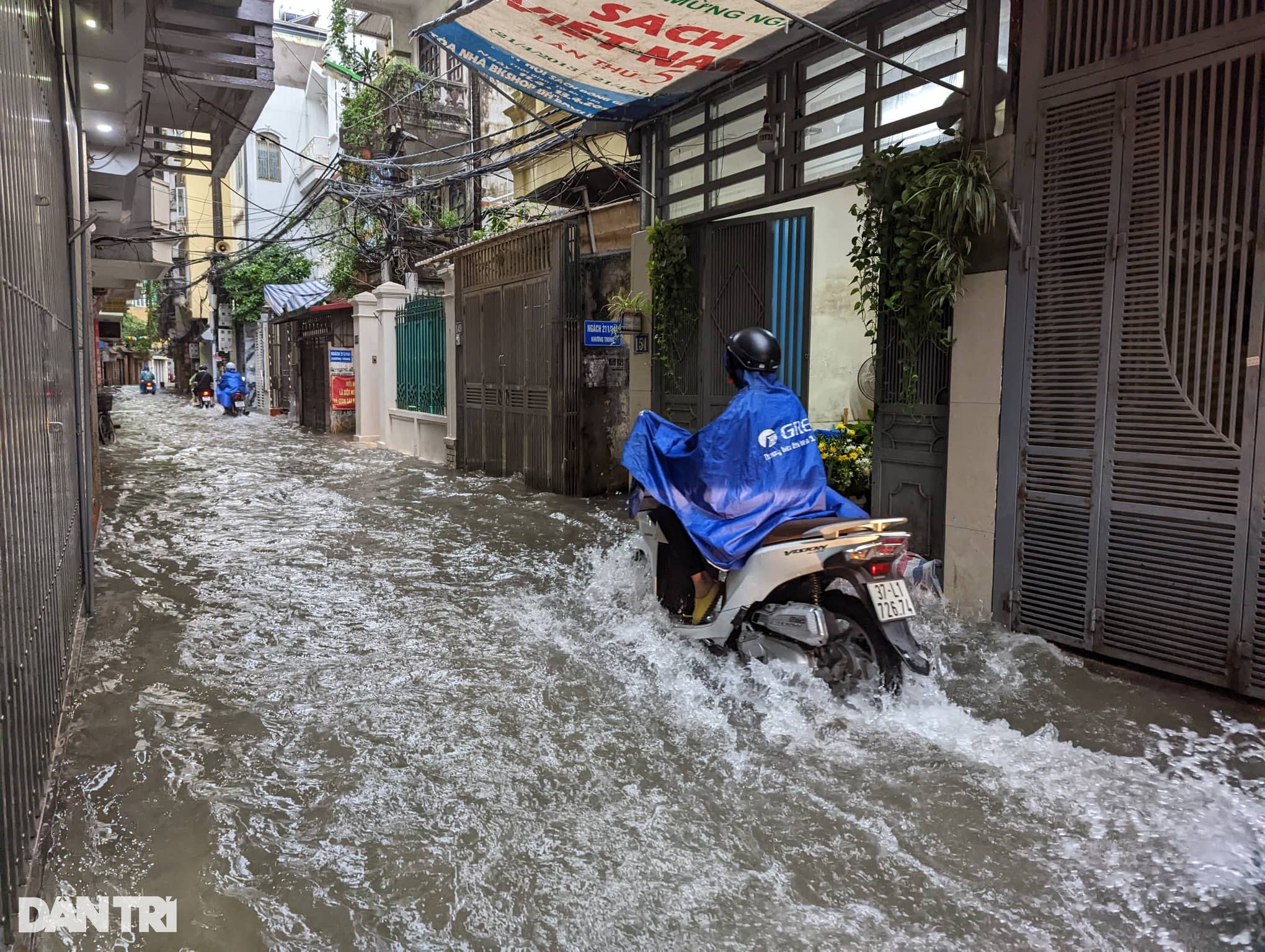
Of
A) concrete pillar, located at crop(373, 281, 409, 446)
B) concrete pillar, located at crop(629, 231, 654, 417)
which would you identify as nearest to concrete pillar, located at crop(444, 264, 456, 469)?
concrete pillar, located at crop(373, 281, 409, 446)

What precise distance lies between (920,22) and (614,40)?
207 cm

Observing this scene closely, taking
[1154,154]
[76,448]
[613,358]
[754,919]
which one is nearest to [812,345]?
[613,358]

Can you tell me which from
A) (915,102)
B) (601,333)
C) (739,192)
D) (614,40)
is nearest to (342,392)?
(601,333)

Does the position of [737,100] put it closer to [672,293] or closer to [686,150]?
[686,150]

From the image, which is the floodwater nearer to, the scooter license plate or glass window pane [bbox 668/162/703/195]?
the scooter license plate

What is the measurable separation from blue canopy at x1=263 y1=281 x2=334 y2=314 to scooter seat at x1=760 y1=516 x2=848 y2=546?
2168 centimetres

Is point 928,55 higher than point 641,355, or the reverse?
point 928,55

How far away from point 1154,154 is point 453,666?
14.9 feet

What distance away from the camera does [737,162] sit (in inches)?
297

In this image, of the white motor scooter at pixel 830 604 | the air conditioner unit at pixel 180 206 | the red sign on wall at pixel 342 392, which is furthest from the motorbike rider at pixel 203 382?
the white motor scooter at pixel 830 604

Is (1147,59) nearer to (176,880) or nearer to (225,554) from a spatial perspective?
(176,880)

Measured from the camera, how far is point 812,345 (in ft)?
33.5

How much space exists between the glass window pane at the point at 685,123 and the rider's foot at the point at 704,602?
512cm

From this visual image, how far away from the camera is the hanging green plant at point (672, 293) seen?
8180mm
